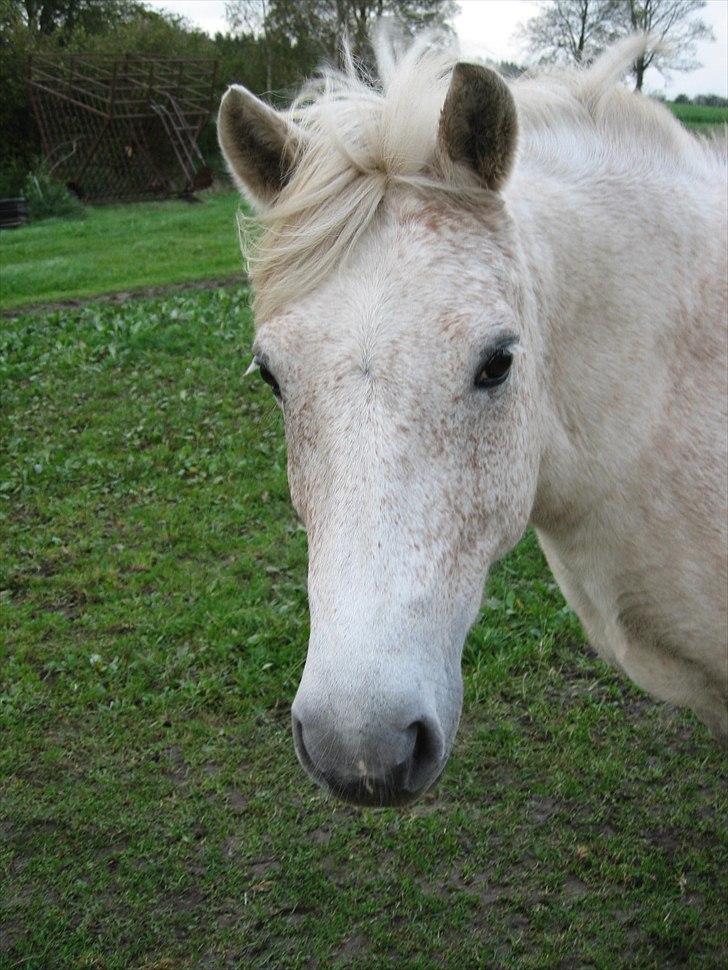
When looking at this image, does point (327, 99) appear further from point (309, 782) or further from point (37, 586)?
point (37, 586)

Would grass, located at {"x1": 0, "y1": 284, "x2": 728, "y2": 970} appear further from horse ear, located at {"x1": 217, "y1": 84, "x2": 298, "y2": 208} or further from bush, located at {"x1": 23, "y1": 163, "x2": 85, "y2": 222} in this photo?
bush, located at {"x1": 23, "y1": 163, "x2": 85, "y2": 222}

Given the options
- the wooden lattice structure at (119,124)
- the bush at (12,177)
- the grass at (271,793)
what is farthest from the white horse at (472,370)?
the bush at (12,177)

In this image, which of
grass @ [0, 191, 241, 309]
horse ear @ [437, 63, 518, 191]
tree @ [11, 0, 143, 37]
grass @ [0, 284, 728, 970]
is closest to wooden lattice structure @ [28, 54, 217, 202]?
grass @ [0, 191, 241, 309]

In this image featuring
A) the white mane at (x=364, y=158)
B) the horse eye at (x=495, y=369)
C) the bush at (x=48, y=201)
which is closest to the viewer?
the horse eye at (x=495, y=369)

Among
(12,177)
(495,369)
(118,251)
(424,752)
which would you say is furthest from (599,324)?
(12,177)

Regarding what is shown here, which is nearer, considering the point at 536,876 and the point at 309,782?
the point at 536,876

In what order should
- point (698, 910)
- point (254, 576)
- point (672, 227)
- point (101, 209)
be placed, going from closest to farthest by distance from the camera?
1. point (672, 227)
2. point (698, 910)
3. point (254, 576)
4. point (101, 209)

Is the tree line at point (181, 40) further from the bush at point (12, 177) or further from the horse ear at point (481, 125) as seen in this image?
the horse ear at point (481, 125)

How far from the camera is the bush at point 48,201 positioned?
2111 cm

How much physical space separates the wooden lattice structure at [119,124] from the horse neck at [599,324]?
73.7ft

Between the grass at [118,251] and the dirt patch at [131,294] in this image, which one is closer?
the dirt patch at [131,294]

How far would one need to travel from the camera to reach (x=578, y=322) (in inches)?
93.0

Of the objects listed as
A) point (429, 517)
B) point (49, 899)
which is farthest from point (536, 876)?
point (429, 517)

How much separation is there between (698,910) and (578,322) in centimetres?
226
